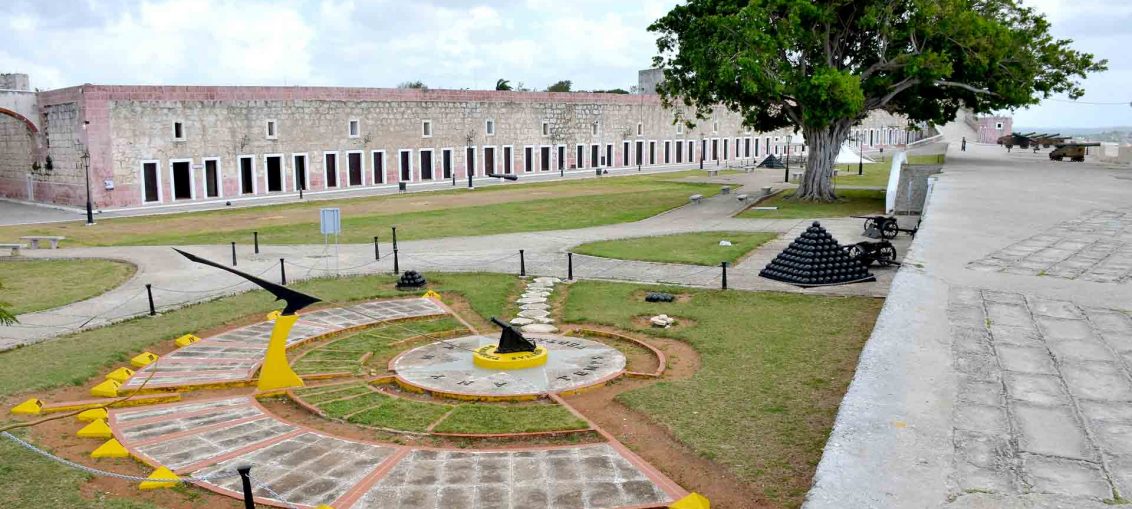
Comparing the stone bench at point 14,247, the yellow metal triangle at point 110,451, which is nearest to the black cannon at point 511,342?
the yellow metal triangle at point 110,451

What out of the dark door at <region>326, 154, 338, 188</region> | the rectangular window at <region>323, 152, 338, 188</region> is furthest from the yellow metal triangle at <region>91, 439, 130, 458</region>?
the dark door at <region>326, 154, 338, 188</region>

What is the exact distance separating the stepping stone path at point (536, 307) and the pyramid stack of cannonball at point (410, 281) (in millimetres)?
2072

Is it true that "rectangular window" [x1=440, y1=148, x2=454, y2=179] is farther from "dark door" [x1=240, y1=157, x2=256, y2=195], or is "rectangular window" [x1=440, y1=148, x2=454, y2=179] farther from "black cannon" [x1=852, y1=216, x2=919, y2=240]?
"black cannon" [x1=852, y1=216, x2=919, y2=240]

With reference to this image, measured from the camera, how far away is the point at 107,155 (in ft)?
110

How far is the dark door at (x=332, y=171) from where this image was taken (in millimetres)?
41406

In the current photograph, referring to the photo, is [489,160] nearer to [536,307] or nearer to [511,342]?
[536,307]

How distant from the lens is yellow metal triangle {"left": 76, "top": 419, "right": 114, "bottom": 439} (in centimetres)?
827

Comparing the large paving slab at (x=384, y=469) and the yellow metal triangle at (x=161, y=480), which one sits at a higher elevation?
the yellow metal triangle at (x=161, y=480)

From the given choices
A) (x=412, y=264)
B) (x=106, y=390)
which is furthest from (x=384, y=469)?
(x=412, y=264)

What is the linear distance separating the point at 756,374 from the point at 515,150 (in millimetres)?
41033

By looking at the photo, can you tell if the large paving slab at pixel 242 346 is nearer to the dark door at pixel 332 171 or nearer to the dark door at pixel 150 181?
the dark door at pixel 150 181

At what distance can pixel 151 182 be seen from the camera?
3522 centimetres

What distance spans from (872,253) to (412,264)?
32.3 ft

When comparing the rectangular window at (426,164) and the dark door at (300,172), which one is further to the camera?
the rectangular window at (426,164)
